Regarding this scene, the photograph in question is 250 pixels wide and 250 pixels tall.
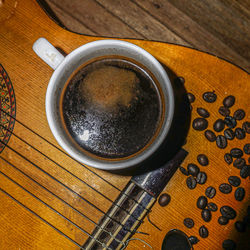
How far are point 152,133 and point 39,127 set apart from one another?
13.9 inches

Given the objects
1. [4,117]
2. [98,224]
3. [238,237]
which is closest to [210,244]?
[238,237]

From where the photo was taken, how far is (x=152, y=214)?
786 millimetres

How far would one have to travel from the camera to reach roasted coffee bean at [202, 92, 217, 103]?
792 millimetres

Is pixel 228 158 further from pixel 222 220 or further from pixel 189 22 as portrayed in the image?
pixel 189 22

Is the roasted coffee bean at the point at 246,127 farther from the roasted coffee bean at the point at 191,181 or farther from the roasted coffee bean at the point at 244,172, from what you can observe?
the roasted coffee bean at the point at 191,181

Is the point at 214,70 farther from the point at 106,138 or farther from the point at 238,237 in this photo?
the point at 238,237

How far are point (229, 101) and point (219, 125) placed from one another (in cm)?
8

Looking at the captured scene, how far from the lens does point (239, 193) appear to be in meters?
0.79

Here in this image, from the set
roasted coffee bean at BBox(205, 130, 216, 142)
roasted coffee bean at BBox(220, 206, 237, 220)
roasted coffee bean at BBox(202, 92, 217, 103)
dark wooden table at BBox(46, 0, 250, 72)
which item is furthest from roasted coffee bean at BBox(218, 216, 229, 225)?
dark wooden table at BBox(46, 0, 250, 72)

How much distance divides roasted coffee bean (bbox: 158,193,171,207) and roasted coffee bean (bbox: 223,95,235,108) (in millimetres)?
318

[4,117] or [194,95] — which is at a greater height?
[194,95]

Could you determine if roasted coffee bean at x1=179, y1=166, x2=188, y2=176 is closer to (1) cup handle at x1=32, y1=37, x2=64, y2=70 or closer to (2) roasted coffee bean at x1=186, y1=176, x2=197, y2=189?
(2) roasted coffee bean at x1=186, y1=176, x2=197, y2=189

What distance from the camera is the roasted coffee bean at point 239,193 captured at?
79 cm

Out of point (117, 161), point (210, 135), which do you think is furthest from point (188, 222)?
point (117, 161)
